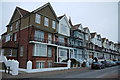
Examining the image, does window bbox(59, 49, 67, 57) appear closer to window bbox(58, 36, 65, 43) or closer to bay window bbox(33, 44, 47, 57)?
window bbox(58, 36, 65, 43)

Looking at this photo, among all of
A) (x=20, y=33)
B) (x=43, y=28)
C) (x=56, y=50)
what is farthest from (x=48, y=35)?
(x=20, y=33)

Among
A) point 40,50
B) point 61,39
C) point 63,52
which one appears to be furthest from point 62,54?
point 40,50

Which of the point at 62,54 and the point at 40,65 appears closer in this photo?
the point at 40,65

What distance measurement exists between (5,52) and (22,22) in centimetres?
631

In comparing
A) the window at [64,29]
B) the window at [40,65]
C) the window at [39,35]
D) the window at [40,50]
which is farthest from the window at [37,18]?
the window at [40,65]

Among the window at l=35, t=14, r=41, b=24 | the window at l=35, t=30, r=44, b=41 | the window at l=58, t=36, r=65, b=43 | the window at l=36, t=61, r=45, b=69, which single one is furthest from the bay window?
the window at l=58, t=36, r=65, b=43

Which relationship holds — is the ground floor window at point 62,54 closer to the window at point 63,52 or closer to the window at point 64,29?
the window at point 63,52

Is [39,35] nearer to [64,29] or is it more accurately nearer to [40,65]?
[40,65]

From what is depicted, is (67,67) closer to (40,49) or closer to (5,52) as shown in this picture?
(40,49)

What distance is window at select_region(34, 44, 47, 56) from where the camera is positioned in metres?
20.2

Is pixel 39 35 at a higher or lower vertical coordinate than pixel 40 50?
higher

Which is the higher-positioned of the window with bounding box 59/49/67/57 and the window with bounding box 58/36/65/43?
the window with bounding box 58/36/65/43

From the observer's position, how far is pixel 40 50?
68.3 ft

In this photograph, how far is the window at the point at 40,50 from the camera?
20.2 metres
